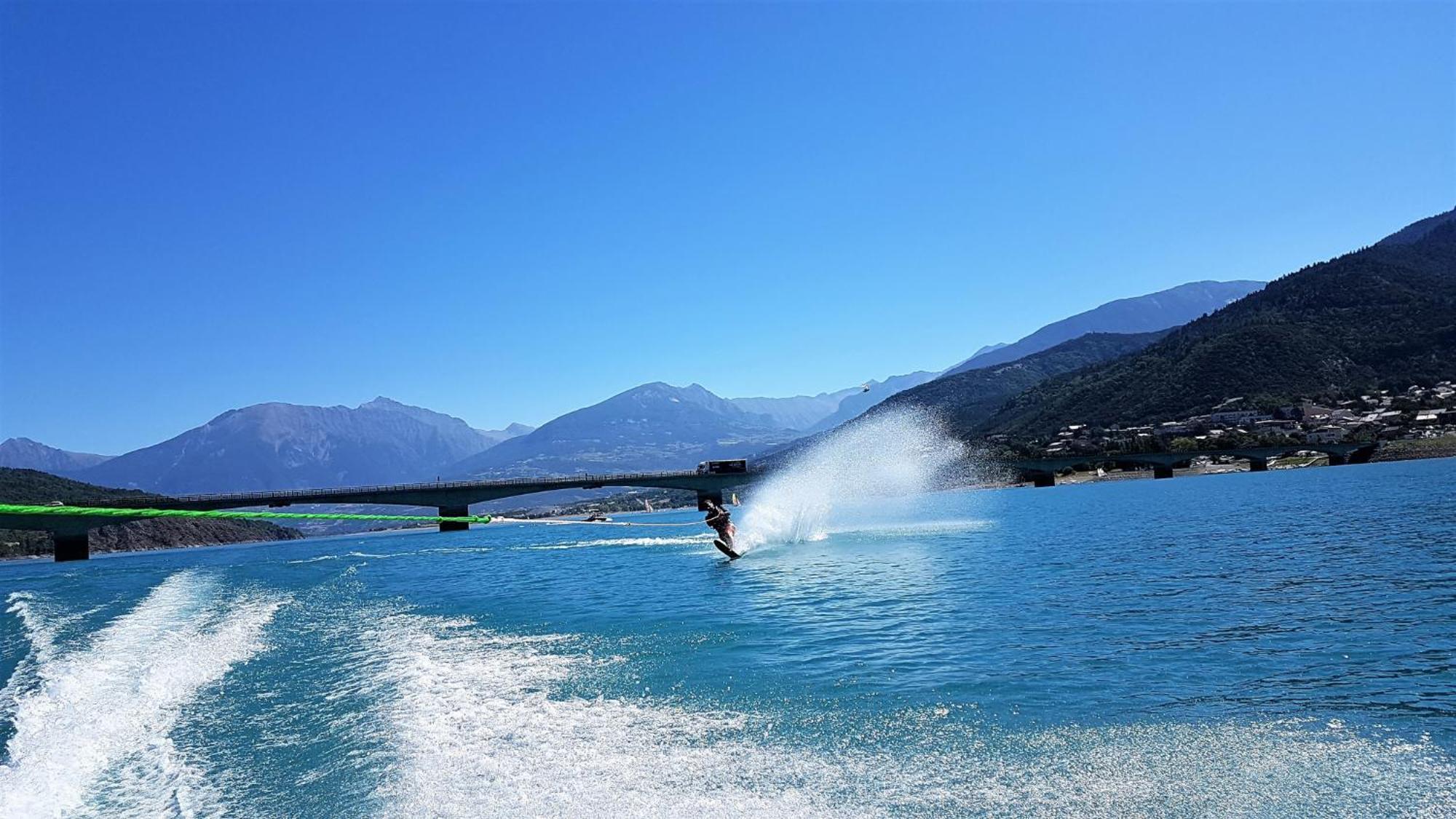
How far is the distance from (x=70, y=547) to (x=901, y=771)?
428ft

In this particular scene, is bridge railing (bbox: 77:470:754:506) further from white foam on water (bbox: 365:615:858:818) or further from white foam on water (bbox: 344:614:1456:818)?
white foam on water (bbox: 344:614:1456:818)

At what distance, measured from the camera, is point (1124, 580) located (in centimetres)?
2369

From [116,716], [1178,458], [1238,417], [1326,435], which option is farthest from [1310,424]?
[116,716]

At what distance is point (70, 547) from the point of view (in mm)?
107062

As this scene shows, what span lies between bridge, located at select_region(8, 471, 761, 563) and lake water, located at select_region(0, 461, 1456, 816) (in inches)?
3610

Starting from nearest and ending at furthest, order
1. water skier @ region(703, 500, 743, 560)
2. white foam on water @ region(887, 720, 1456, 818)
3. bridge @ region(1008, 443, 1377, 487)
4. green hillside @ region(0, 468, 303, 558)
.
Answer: white foam on water @ region(887, 720, 1456, 818), water skier @ region(703, 500, 743, 560), bridge @ region(1008, 443, 1377, 487), green hillside @ region(0, 468, 303, 558)

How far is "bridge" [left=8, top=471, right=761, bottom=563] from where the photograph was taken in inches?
4257

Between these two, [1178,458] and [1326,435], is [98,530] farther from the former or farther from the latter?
[1326,435]

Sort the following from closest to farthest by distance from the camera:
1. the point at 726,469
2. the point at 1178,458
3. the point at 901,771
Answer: the point at 901,771
the point at 726,469
the point at 1178,458

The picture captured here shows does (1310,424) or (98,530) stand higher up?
(98,530)

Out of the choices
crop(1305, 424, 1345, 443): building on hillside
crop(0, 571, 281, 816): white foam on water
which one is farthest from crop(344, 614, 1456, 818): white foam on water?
crop(1305, 424, 1345, 443): building on hillside

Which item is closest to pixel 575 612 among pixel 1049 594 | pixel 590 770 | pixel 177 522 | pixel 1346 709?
pixel 1049 594

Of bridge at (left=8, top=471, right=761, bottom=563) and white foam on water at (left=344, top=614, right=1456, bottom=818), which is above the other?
bridge at (left=8, top=471, right=761, bottom=563)

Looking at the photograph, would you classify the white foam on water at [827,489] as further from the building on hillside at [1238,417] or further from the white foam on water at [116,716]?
the building on hillside at [1238,417]
